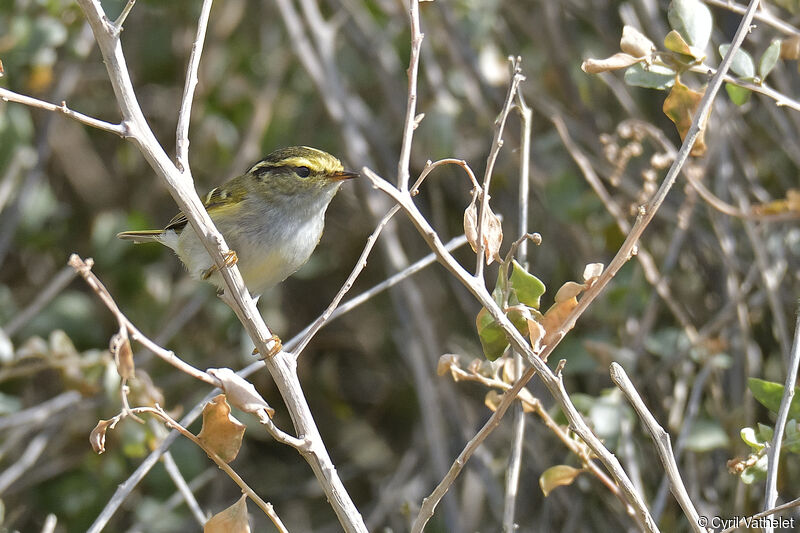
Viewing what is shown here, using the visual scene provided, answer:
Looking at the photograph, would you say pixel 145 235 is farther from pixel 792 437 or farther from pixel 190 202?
pixel 792 437

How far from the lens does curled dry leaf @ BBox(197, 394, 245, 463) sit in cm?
165

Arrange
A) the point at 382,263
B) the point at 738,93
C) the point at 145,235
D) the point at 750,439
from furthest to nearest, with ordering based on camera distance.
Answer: the point at 382,263 < the point at 145,235 < the point at 738,93 < the point at 750,439

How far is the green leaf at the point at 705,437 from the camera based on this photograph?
2555 mm

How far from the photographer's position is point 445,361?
177 cm

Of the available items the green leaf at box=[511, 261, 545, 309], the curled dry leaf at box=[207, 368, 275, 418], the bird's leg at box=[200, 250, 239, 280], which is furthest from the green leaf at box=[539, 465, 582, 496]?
the bird's leg at box=[200, 250, 239, 280]

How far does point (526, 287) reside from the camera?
171 cm

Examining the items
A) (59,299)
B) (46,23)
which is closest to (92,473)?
(59,299)

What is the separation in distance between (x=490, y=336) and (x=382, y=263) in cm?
255

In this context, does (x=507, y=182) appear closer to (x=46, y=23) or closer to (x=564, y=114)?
(x=564, y=114)

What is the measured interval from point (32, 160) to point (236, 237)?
5.43 ft

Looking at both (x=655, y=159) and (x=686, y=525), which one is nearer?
(x=655, y=159)

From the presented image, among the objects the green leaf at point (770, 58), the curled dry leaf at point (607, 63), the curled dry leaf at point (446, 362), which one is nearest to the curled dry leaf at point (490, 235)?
the curled dry leaf at point (446, 362)

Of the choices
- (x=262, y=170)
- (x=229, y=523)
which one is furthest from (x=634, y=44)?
(x=262, y=170)

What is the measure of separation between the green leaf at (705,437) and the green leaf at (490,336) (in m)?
1.10
